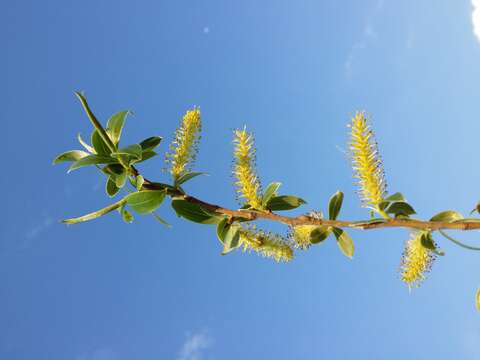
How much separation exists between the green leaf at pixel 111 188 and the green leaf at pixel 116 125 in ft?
0.59

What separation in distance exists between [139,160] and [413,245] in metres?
1.23

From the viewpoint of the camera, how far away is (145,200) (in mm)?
1938

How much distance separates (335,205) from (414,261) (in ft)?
1.49

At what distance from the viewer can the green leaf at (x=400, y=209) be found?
1847 mm

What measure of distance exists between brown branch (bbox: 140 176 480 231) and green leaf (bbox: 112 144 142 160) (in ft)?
0.38

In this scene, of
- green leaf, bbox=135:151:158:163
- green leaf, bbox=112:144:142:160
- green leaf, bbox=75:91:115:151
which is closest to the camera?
green leaf, bbox=75:91:115:151

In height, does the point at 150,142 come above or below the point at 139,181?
above

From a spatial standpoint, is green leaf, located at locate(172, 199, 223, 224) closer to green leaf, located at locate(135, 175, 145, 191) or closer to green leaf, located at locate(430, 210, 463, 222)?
green leaf, located at locate(135, 175, 145, 191)

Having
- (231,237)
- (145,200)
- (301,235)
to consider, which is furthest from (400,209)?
(145,200)

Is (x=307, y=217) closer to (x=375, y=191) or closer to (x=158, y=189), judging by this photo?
(x=375, y=191)

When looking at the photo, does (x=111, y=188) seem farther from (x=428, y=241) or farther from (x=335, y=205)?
(x=428, y=241)

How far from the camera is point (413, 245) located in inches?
82.9

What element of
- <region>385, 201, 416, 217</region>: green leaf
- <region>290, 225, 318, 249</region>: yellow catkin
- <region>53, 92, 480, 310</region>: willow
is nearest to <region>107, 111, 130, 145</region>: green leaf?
<region>53, 92, 480, 310</region>: willow

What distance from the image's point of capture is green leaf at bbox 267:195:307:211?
2.12 metres
